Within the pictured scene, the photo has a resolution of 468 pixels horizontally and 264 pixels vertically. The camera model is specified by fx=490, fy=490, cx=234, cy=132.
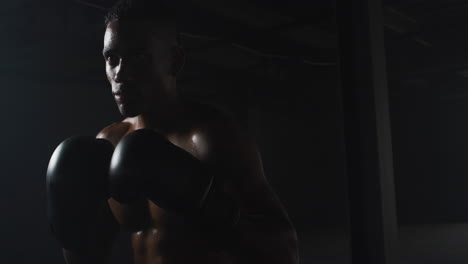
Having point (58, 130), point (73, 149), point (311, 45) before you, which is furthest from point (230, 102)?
point (73, 149)

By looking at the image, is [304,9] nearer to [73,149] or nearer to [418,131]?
[73,149]

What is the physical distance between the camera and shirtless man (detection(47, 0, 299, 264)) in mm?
1129

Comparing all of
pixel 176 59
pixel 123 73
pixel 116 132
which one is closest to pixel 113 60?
pixel 123 73

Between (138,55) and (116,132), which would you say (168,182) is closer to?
(138,55)

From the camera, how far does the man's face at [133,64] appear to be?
1.21 m

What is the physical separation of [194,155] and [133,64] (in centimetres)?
27

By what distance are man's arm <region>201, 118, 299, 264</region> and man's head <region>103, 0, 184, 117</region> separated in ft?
0.62

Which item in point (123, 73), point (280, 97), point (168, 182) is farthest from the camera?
point (280, 97)

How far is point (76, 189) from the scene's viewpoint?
1.20 m

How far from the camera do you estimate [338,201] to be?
8.88 meters

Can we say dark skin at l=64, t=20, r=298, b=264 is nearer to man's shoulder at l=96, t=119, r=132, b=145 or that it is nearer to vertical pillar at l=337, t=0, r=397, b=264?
man's shoulder at l=96, t=119, r=132, b=145

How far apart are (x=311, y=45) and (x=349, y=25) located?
377 centimetres

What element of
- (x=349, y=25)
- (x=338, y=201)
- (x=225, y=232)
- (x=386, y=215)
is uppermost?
(x=349, y=25)

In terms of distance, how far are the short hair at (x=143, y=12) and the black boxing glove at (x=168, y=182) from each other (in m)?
0.31
